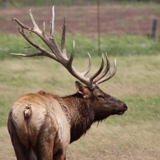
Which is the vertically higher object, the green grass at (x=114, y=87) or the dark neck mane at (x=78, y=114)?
the dark neck mane at (x=78, y=114)

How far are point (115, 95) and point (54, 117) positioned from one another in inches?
251

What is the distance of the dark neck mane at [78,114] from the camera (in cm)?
802

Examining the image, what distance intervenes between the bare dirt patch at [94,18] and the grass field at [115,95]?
8.86 metres

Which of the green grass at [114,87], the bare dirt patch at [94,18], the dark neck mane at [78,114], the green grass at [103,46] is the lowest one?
the bare dirt patch at [94,18]

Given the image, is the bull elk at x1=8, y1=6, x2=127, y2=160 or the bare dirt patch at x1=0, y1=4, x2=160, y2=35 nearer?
the bull elk at x1=8, y1=6, x2=127, y2=160

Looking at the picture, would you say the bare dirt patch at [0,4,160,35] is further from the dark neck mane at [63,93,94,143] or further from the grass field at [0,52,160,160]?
the dark neck mane at [63,93,94,143]

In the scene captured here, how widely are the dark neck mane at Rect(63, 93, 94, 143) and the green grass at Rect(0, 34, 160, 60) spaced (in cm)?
1034

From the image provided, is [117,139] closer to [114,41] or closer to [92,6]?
[114,41]

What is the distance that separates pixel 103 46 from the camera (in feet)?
66.9

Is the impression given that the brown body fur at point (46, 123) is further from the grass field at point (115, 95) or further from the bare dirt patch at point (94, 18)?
the bare dirt patch at point (94, 18)

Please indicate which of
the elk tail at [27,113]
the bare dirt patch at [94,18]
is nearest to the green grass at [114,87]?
the elk tail at [27,113]

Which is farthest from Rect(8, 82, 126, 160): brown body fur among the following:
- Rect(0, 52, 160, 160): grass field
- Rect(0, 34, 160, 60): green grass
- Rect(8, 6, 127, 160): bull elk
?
Rect(0, 34, 160, 60): green grass

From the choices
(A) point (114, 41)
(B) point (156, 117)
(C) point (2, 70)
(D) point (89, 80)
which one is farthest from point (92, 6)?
(D) point (89, 80)

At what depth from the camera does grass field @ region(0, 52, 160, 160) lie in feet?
31.5
